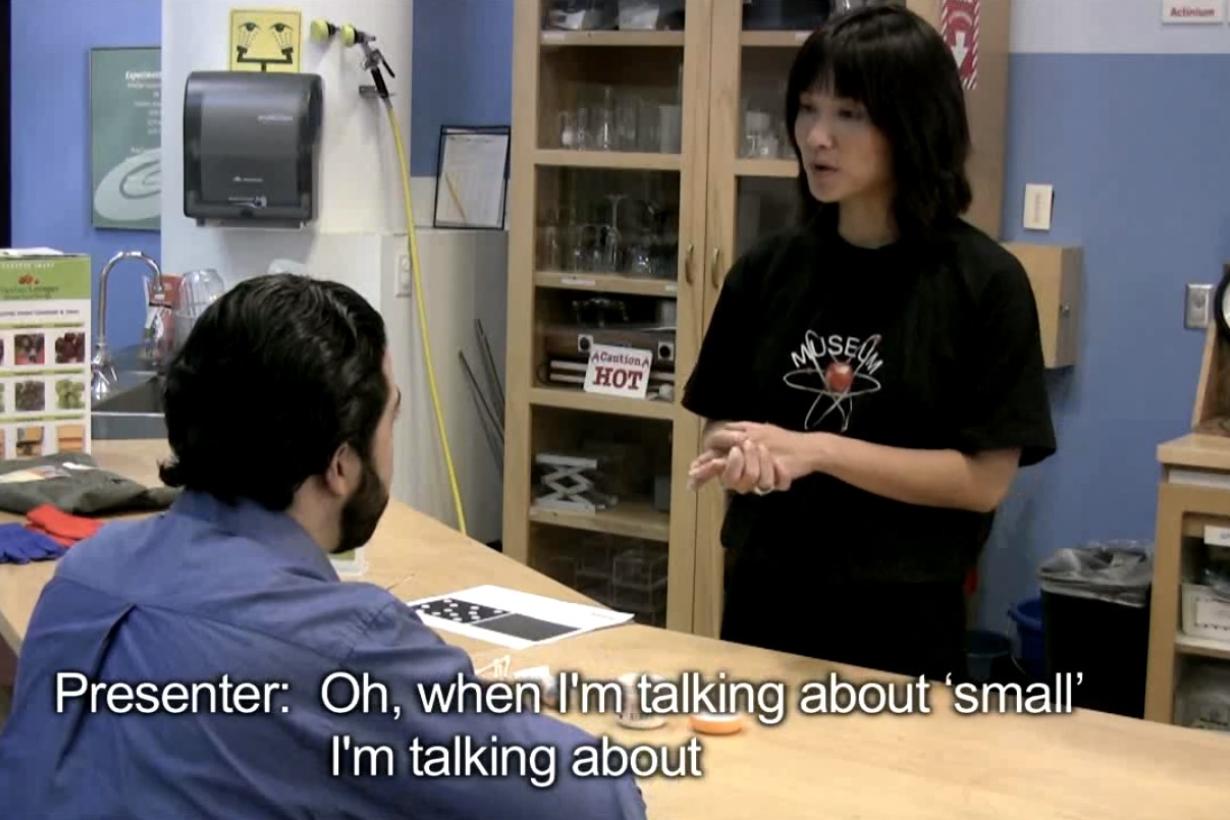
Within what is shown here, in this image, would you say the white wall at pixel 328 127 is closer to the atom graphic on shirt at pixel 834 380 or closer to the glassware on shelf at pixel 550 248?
the glassware on shelf at pixel 550 248

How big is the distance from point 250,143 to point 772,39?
1.29 metres

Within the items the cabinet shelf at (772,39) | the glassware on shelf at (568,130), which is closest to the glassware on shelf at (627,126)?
the glassware on shelf at (568,130)

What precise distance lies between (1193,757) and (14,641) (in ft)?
4.58

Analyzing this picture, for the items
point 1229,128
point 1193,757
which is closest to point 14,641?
point 1193,757

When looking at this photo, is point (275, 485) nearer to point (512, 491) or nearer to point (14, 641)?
point (14, 641)

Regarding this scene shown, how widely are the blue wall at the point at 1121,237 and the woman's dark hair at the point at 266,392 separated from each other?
2929 mm

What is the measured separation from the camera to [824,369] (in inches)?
76.6

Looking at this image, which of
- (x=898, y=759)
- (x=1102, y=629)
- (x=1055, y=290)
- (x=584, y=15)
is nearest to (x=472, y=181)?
(x=584, y=15)

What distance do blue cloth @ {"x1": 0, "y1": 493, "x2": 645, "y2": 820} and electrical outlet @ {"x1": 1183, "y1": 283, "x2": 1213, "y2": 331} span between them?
289 centimetres

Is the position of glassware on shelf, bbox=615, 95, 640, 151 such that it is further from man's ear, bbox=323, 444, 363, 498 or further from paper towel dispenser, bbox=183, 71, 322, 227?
man's ear, bbox=323, 444, 363, 498

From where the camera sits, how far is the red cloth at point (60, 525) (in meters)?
2.41

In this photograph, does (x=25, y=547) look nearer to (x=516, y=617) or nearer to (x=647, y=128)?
(x=516, y=617)

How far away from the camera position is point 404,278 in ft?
13.7

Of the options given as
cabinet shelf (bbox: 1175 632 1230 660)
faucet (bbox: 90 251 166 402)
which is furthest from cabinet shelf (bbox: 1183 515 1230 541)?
faucet (bbox: 90 251 166 402)
